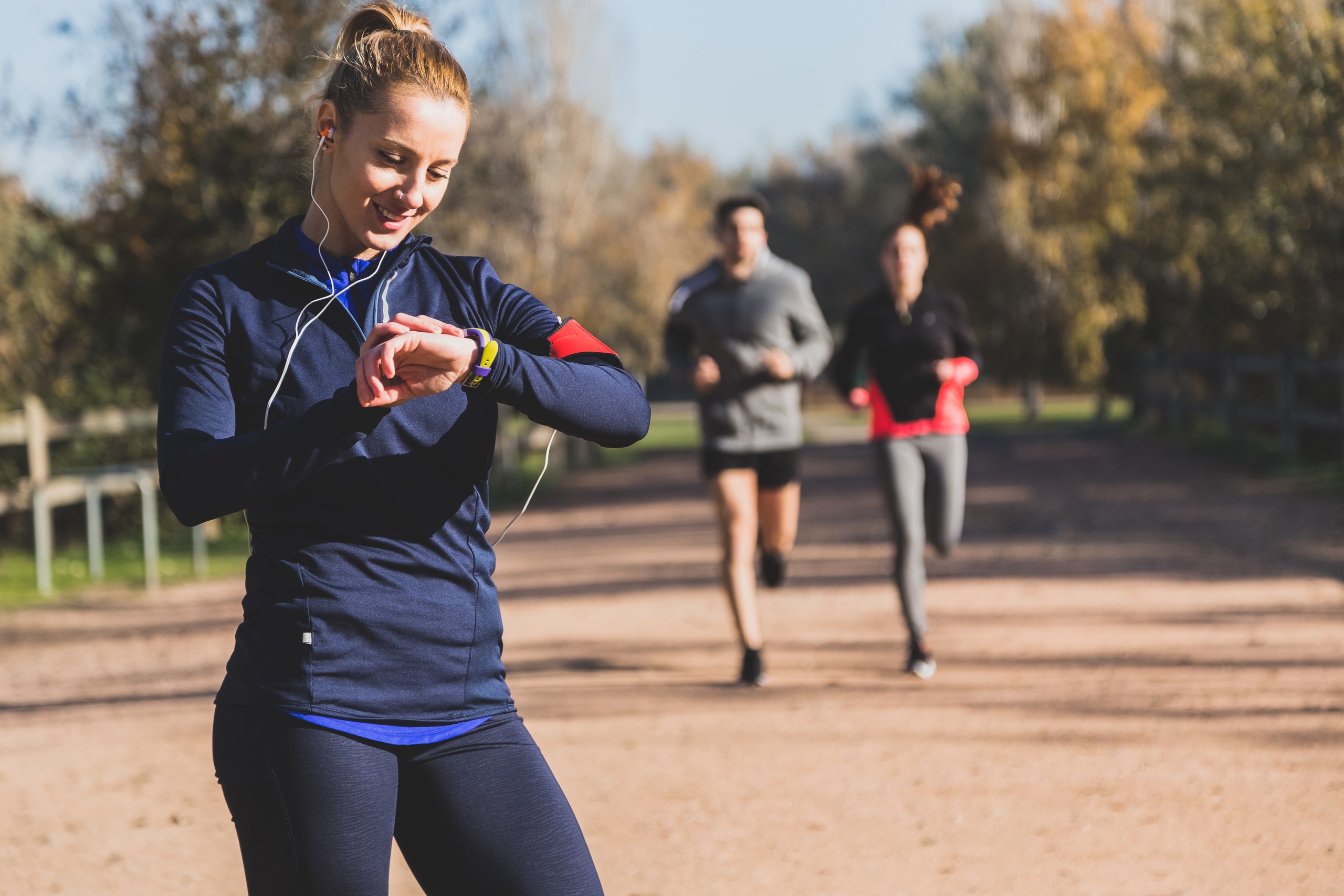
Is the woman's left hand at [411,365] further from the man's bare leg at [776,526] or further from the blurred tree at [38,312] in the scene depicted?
the blurred tree at [38,312]

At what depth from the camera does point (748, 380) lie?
679cm

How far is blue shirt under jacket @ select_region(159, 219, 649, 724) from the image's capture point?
6.81 ft

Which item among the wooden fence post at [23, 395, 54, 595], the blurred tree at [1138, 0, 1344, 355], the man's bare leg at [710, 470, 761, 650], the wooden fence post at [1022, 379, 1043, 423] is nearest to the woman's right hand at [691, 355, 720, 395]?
the man's bare leg at [710, 470, 761, 650]

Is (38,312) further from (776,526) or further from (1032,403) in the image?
(1032,403)

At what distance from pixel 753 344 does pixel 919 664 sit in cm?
177

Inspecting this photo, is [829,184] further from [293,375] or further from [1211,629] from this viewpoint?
[293,375]

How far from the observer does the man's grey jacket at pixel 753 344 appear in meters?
6.74

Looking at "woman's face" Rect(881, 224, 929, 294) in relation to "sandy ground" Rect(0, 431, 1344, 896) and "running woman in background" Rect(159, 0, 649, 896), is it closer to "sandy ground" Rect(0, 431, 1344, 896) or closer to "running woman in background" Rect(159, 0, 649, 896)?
"sandy ground" Rect(0, 431, 1344, 896)

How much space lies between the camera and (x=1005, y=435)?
1103 inches

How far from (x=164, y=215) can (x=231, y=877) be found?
10103 millimetres

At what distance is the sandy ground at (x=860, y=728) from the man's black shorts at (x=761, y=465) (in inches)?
39.6

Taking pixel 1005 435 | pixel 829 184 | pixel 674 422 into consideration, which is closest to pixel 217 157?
pixel 1005 435

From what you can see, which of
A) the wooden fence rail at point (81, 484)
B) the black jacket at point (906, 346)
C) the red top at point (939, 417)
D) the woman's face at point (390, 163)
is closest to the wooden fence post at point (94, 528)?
the wooden fence rail at point (81, 484)

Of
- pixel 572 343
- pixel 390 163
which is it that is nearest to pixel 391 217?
pixel 390 163
